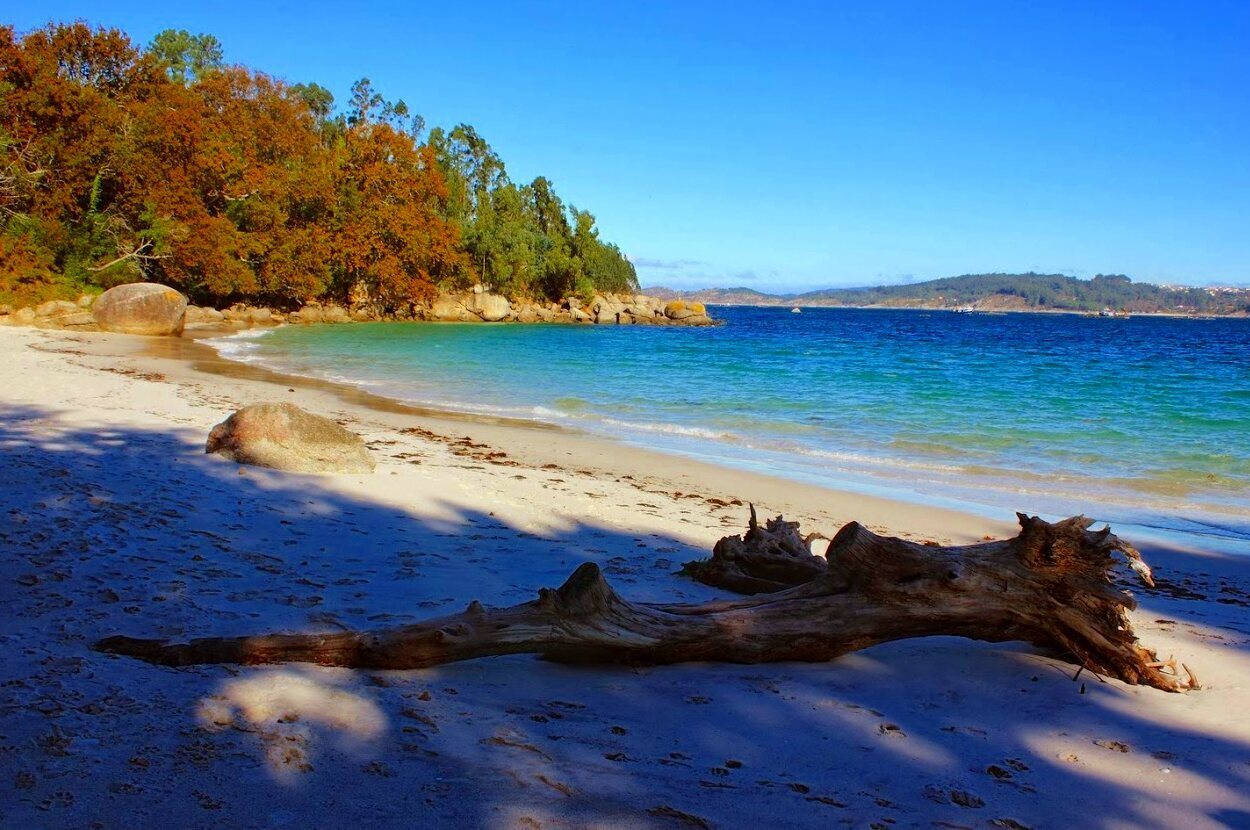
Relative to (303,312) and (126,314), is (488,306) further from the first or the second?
(126,314)

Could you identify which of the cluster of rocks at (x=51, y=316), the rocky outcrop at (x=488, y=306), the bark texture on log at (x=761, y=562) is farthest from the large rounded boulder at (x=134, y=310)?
the rocky outcrop at (x=488, y=306)

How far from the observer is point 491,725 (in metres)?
3.12

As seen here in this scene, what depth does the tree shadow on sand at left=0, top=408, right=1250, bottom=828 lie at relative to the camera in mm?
2543

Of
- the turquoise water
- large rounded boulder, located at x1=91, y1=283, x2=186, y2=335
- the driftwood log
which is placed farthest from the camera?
large rounded boulder, located at x1=91, y1=283, x2=186, y2=335

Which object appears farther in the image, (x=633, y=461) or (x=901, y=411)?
(x=901, y=411)

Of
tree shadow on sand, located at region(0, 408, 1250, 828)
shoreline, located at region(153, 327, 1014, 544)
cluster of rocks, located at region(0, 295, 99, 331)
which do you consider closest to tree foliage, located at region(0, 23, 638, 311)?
cluster of rocks, located at region(0, 295, 99, 331)

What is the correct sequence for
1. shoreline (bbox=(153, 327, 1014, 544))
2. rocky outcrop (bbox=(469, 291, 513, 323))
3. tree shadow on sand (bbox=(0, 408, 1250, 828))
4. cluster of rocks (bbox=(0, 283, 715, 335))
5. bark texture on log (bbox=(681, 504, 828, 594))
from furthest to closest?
rocky outcrop (bbox=(469, 291, 513, 323)), cluster of rocks (bbox=(0, 283, 715, 335)), shoreline (bbox=(153, 327, 1014, 544)), bark texture on log (bbox=(681, 504, 828, 594)), tree shadow on sand (bbox=(0, 408, 1250, 828))

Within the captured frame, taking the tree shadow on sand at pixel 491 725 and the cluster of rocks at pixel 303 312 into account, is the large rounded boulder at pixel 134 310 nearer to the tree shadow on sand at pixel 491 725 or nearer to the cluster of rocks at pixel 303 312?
the cluster of rocks at pixel 303 312

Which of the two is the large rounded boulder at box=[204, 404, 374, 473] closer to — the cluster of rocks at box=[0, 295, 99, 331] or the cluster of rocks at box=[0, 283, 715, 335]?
the cluster of rocks at box=[0, 283, 715, 335]

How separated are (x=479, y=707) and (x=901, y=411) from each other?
15703mm

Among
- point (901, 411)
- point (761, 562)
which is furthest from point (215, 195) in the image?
point (761, 562)

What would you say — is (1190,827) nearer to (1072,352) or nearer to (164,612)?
(164,612)

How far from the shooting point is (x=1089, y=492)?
10.3 meters

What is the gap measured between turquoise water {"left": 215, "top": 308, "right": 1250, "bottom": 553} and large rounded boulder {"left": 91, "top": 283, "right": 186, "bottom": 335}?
2.60 m
